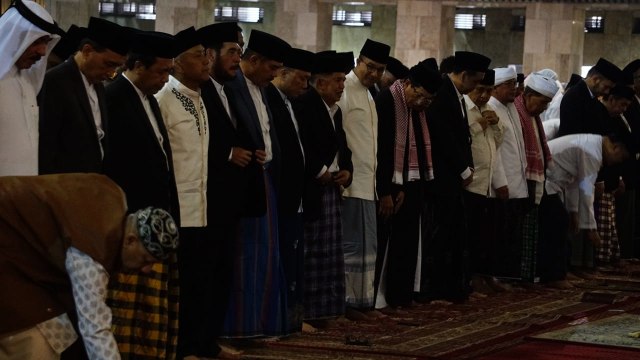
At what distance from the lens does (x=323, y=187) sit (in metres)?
7.86

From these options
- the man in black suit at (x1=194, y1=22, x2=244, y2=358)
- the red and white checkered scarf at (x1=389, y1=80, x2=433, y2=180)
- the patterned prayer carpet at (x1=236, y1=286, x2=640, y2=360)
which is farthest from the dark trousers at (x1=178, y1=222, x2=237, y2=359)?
the red and white checkered scarf at (x1=389, y1=80, x2=433, y2=180)

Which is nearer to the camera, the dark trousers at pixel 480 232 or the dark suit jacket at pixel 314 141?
the dark suit jacket at pixel 314 141

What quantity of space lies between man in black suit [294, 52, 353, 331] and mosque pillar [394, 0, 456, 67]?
1265 cm

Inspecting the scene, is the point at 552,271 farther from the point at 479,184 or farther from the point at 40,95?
the point at 40,95

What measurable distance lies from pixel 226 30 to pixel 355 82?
182 cm

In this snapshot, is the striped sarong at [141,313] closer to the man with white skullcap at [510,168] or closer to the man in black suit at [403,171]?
the man in black suit at [403,171]

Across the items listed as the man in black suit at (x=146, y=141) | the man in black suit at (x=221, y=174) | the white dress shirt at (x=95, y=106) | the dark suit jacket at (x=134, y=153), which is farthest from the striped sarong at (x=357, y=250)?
the white dress shirt at (x=95, y=106)

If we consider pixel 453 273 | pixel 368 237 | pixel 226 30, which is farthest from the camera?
pixel 453 273

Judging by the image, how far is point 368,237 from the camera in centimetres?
839

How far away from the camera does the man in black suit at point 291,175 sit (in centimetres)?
741

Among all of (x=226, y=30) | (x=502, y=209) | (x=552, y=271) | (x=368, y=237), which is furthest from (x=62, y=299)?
(x=552, y=271)

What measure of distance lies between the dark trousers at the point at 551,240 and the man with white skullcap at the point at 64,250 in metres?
6.62

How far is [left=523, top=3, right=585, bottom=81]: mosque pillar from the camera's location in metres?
20.2

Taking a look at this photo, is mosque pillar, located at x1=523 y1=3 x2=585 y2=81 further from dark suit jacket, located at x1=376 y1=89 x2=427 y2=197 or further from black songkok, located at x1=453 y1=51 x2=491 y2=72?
dark suit jacket, located at x1=376 y1=89 x2=427 y2=197
